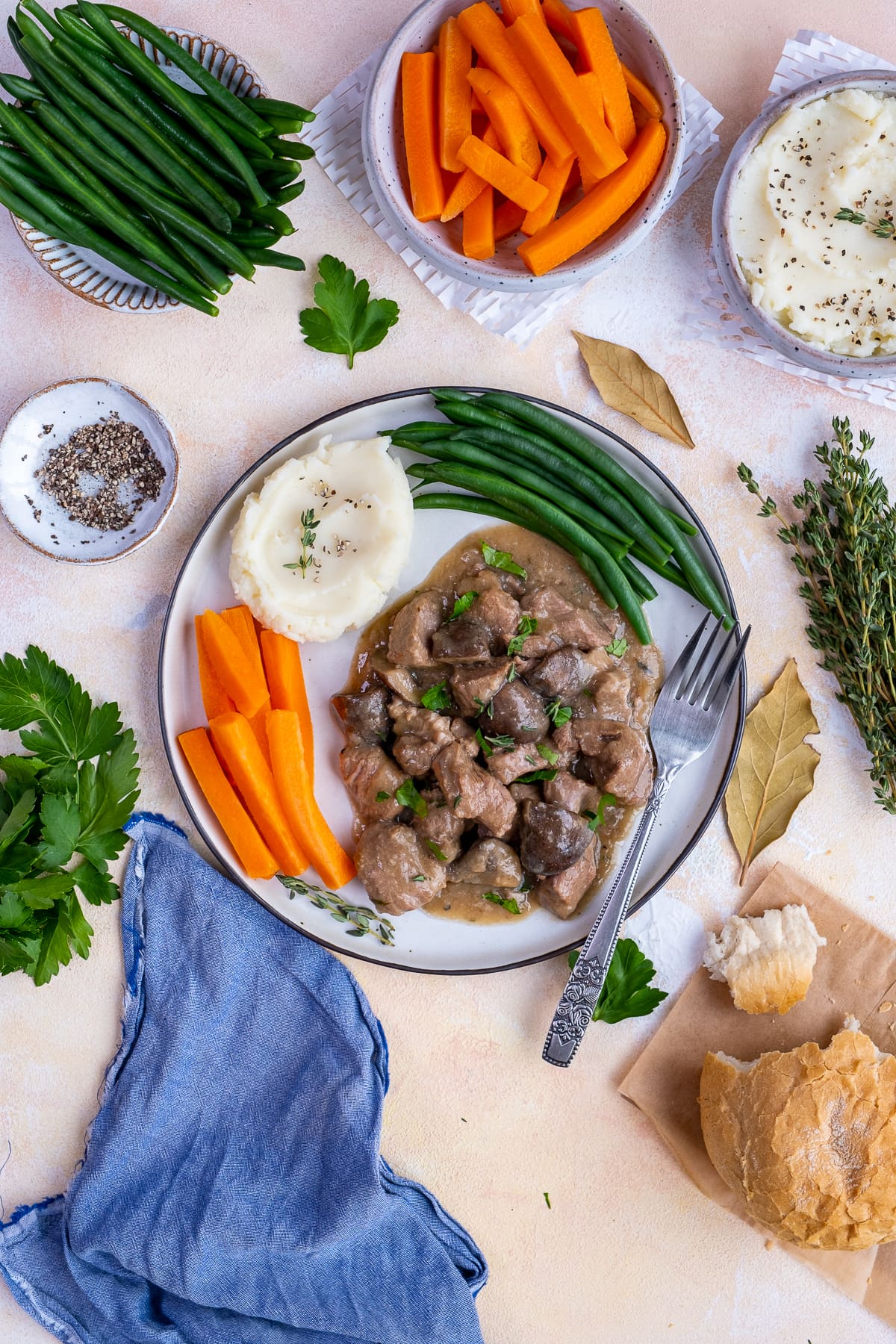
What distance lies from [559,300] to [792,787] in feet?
7.64

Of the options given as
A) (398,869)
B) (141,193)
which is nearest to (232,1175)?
(398,869)

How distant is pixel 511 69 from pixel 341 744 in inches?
107

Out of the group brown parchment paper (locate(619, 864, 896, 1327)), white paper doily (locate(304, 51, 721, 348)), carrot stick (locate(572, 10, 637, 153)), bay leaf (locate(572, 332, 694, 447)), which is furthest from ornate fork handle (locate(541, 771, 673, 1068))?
carrot stick (locate(572, 10, 637, 153))

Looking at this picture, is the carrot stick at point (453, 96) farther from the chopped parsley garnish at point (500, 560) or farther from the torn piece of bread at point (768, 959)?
the torn piece of bread at point (768, 959)

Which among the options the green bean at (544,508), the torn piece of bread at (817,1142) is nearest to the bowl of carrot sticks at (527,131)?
the green bean at (544,508)

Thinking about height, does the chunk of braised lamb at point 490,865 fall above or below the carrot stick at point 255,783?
below

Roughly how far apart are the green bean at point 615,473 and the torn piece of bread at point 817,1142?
1.98 m

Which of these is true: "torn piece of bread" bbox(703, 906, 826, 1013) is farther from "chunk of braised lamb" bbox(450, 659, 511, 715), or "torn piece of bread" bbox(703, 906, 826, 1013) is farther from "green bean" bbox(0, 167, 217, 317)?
"green bean" bbox(0, 167, 217, 317)

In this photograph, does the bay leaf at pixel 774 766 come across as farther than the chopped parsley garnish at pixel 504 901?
Yes

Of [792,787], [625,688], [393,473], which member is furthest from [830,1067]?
[393,473]

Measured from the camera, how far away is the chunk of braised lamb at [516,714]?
12.4 feet

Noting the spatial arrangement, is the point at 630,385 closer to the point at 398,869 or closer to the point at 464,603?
the point at 464,603

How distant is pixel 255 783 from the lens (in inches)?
149

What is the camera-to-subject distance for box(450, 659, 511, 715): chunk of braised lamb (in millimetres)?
3789
